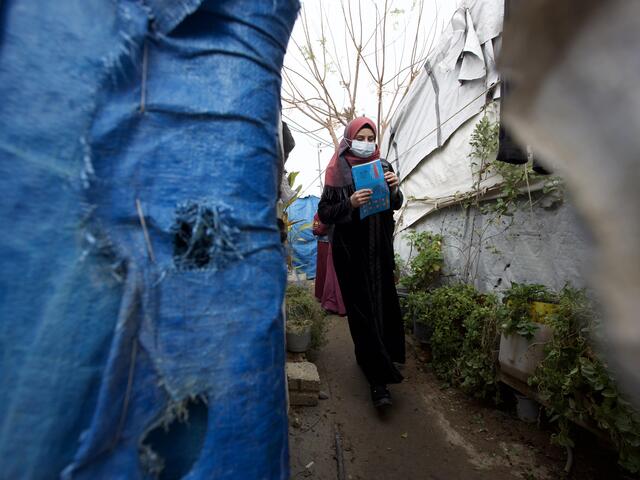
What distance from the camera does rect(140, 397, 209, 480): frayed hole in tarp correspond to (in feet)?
1.89

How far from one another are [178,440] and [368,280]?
1.61m

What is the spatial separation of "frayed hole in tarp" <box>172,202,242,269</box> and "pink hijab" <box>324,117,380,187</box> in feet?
5.38

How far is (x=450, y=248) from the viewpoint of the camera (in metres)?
3.25

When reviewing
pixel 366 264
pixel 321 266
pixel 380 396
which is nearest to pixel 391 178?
pixel 366 264

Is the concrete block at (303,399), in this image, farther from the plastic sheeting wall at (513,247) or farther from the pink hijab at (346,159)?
the plastic sheeting wall at (513,247)

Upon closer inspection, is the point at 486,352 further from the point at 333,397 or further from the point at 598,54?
the point at 598,54

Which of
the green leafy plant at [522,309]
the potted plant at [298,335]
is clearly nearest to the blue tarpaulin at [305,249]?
the potted plant at [298,335]

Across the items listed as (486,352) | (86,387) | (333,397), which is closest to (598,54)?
(86,387)

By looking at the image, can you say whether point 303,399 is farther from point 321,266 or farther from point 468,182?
point 321,266

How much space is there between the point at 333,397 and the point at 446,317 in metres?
0.94

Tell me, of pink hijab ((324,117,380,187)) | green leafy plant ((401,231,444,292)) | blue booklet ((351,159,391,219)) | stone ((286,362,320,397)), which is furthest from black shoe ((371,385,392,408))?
green leafy plant ((401,231,444,292))

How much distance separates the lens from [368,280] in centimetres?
211

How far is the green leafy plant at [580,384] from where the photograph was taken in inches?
45.1

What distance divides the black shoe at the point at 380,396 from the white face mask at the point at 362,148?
56.1 inches
